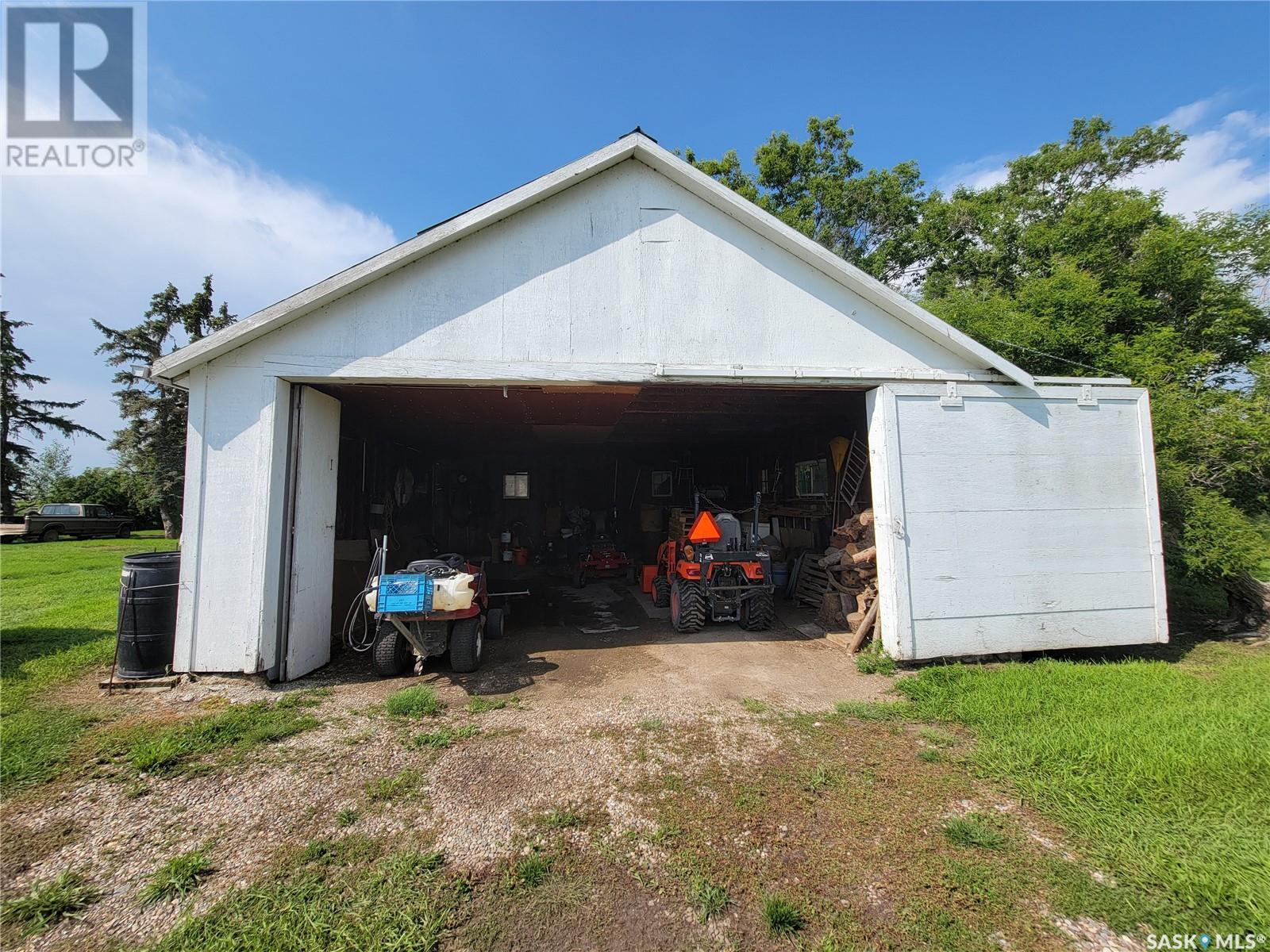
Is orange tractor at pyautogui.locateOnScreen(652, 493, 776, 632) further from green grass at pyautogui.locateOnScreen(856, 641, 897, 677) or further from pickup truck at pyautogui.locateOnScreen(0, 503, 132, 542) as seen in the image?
pickup truck at pyautogui.locateOnScreen(0, 503, 132, 542)

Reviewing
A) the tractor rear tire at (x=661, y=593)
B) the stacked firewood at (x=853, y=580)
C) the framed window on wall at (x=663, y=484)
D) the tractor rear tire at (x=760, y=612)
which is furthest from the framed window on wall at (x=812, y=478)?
the framed window on wall at (x=663, y=484)

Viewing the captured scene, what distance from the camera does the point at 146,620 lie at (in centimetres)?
476

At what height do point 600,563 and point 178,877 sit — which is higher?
point 600,563

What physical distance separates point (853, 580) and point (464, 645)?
5027 millimetres

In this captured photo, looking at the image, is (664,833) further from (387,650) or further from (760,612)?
(760,612)

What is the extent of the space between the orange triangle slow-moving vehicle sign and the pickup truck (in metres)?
27.5

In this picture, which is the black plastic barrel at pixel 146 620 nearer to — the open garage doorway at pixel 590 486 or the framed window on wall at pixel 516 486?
the open garage doorway at pixel 590 486

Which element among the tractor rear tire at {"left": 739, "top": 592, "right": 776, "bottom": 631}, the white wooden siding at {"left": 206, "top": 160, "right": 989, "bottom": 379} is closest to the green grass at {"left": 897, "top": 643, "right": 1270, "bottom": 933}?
the tractor rear tire at {"left": 739, "top": 592, "right": 776, "bottom": 631}

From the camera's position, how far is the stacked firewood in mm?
6131

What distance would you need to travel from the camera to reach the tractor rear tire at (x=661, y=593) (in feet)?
27.2

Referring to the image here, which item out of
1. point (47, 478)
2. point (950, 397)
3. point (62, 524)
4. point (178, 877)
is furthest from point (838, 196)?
point (47, 478)

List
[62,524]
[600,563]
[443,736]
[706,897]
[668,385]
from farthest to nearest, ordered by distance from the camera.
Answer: [62,524]
[600,563]
[668,385]
[443,736]
[706,897]

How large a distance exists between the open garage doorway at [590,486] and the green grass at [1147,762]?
103 inches

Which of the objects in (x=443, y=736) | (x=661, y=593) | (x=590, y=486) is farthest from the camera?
(x=590, y=486)
